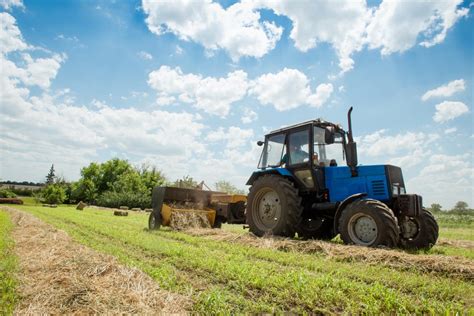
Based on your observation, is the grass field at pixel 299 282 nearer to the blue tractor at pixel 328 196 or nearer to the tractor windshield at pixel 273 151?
the blue tractor at pixel 328 196

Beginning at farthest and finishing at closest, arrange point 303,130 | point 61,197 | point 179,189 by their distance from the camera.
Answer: point 61,197 < point 179,189 < point 303,130

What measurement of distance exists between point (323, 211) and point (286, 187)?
3.29 feet

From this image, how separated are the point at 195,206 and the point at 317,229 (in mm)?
4037

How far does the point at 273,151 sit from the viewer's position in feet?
28.2

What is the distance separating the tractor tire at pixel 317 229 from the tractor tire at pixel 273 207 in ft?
2.28

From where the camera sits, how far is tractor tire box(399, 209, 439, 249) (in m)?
6.30

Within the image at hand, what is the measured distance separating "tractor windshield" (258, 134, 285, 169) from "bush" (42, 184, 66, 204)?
4053 cm

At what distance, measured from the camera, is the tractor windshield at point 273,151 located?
836 centimetres

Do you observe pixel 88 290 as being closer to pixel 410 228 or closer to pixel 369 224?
pixel 369 224

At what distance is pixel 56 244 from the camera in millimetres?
5480

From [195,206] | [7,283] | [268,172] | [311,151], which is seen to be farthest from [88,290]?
[195,206]

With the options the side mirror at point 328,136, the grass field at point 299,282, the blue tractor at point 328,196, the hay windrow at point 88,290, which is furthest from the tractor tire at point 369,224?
the hay windrow at point 88,290

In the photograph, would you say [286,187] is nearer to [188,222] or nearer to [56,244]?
[188,222]

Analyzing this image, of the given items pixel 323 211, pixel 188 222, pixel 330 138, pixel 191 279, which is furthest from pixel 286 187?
pixel 191 279
